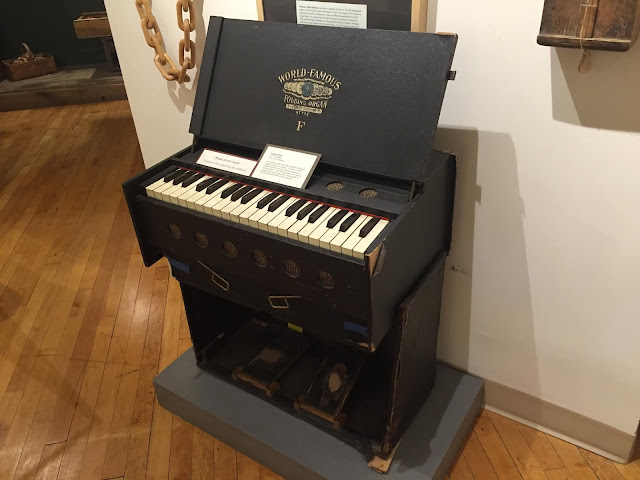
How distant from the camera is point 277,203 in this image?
1177 millimetres

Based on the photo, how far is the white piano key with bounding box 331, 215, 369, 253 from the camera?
40.8 inches

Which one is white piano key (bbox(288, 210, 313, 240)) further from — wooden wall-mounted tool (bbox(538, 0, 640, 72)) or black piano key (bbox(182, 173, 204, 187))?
wooden wall-mounted tool (bbox(538, 0, 640, 72))

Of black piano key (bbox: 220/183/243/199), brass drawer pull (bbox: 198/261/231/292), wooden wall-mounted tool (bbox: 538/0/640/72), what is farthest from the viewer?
brass drawer pull (bbox: 198/261/231/292)

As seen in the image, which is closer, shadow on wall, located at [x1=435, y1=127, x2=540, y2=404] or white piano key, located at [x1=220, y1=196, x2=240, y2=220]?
white piano key, located at [x1=220, y1=196, x2=240, y2=220]

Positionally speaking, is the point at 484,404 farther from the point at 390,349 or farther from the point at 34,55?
the point at 34,55

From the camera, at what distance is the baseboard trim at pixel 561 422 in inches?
58.5

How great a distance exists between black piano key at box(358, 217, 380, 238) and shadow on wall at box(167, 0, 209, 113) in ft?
2.60

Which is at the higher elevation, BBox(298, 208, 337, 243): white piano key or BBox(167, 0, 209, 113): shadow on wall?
BBox(167, 0, 209, 113): shadow on wall

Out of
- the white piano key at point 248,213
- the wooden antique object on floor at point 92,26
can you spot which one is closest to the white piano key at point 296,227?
the white piano key at point 248,213

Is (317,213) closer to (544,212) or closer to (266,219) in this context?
(266,219)

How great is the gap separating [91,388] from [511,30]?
5.48 ft

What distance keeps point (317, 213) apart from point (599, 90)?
0.61 m

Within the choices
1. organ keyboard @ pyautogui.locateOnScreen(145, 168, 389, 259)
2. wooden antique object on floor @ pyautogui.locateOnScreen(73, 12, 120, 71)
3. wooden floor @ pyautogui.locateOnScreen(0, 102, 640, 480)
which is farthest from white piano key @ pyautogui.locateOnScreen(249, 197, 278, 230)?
wooden antique object on floor @ pyautogui.locateOnScreen(73, 12, 120, 71)

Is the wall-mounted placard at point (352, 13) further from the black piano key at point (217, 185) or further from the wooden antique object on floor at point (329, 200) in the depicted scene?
the black piano key at point (217, 185)
